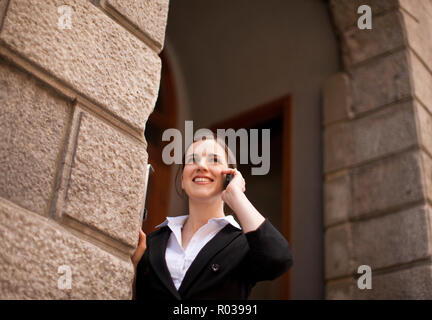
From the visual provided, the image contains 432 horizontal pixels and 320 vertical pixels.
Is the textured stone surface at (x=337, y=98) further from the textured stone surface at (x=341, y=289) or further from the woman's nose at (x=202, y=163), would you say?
the woman's nose at (x=202, y=163)

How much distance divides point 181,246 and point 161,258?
0.11 meters

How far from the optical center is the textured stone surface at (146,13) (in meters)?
2.47

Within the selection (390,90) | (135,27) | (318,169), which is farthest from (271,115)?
(135,27)

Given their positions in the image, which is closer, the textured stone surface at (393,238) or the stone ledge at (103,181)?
the stone ledge at (103,181)

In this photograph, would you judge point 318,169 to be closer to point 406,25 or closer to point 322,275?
point 322,275

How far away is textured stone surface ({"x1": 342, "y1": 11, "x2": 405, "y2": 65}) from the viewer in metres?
4.74

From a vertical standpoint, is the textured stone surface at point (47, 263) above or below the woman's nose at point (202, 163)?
below

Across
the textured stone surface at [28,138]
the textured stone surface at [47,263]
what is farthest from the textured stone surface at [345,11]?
the textured stone surface at [47,263]

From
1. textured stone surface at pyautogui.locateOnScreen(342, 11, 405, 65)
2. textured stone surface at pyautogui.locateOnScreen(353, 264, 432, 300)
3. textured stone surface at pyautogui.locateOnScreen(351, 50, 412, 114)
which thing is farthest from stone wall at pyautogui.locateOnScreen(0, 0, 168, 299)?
textured stone surface at pyautogui.locateOnScreen(342, 11, 405, 65)

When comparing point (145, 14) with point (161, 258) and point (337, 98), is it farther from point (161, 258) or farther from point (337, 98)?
point (337, 98)

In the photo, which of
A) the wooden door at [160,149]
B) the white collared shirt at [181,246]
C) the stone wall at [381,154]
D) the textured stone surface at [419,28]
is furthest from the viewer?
the wooden door at [160,149]

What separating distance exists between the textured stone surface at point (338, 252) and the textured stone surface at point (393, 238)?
58 millimetres

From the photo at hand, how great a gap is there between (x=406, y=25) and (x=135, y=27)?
2.98 metres

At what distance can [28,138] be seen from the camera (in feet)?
6.49
